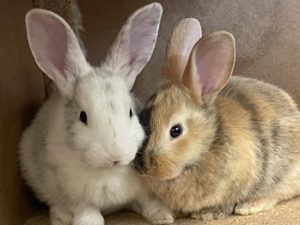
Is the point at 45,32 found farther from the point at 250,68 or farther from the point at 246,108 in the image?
the point at 250,68

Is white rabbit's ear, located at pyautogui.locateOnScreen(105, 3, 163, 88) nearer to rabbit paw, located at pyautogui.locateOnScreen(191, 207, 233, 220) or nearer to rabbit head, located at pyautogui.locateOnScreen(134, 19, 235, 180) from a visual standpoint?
rabbit head, located at pyautogui.locateOnScreen(134, 19, 235, 180)

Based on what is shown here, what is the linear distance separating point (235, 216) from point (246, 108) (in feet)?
0.71

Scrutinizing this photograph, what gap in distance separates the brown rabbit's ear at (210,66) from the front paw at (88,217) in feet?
1.00

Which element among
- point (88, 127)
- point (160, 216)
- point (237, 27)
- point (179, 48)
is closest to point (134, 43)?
point (179, 48)

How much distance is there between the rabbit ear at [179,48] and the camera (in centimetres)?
149

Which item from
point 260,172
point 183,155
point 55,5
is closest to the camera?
point 183,155

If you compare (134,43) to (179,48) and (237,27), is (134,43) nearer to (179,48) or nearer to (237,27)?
(179,48)

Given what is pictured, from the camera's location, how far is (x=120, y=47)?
4.72ft

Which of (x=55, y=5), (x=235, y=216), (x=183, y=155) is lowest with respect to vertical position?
(x=235, y=216)

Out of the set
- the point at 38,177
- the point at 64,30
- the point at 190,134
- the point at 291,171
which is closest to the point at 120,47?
the point at 64,30

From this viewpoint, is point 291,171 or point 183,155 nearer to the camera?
point 183,155

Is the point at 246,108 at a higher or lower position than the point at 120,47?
lower

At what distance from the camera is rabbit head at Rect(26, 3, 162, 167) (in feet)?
4.31

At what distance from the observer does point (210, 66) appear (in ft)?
4.71
